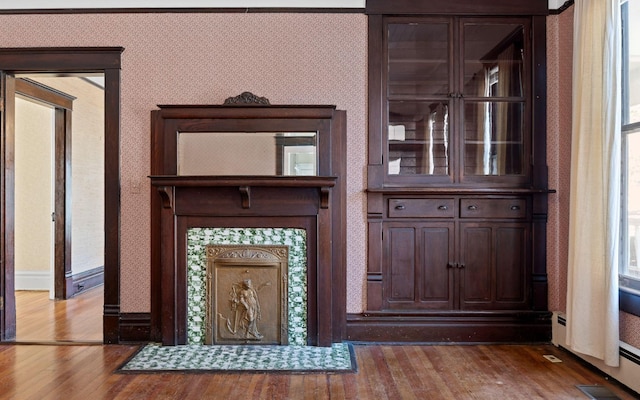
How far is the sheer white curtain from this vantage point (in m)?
2.83

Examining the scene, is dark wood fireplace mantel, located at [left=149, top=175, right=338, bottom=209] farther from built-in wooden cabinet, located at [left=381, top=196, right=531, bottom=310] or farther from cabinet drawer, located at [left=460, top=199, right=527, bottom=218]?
cabinet drawer, located at [left=460, top=199, right=527, bottom=218]

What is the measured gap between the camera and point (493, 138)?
369 cm

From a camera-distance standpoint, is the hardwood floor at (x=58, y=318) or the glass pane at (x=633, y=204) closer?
the glass pane at (x=633, y=204)

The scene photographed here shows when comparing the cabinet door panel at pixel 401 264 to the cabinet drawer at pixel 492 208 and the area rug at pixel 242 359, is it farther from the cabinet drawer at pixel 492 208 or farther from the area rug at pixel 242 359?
the area rug at pixel 242 359

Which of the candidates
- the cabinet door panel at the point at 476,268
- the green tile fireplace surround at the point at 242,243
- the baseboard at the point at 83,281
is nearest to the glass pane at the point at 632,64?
the cabinet door panel at the point at 476,268

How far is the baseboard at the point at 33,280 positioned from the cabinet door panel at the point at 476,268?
5.08 m

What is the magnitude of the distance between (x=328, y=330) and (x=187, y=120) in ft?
6.76

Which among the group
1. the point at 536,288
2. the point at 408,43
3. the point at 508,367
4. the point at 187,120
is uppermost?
the point at 408,43

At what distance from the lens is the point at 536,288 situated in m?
3.67

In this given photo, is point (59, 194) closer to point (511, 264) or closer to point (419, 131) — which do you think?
point (419, 131)

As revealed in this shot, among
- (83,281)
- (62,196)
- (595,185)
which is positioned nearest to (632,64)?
(595,185)

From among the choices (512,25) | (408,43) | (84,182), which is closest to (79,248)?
(84,182)

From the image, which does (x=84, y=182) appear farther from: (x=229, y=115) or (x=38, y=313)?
(x=229, y=115)

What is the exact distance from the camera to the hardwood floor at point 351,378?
2713mm
